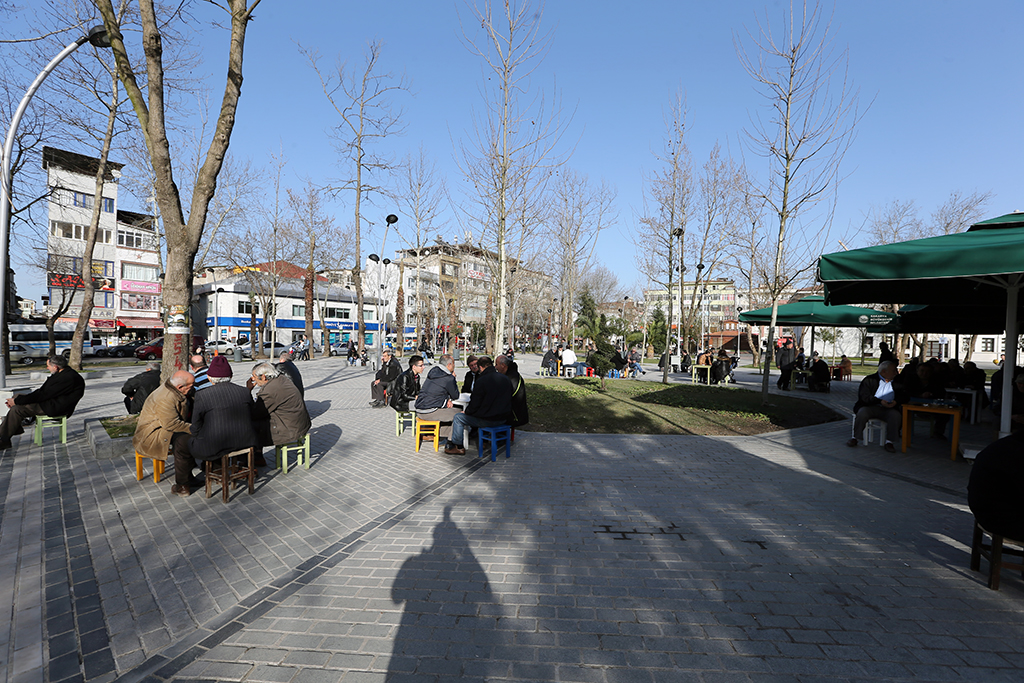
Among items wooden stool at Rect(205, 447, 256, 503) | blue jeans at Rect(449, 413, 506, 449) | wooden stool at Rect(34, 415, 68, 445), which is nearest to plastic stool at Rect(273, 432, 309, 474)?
wooden stool at Rect(205, 447, 256, 503)

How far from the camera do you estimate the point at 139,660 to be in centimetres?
283

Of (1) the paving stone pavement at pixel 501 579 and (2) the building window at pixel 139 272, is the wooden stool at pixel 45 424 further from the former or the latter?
(2) the building window at pixel 139 272

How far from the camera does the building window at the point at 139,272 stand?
163 feet

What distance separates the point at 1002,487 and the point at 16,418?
1201 cm

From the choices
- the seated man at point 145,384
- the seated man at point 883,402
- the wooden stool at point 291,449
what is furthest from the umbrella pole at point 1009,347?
the seated man at point 145,384

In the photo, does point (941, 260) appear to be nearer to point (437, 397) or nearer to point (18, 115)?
point (437, 397)

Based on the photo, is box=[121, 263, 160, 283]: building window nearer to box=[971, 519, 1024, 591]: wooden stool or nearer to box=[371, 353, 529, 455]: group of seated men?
box=[371, 353, 529, 455]: group of seated men

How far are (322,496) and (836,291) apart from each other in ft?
25.3

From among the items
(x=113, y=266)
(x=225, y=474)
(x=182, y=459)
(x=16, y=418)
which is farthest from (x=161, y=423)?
(x=113, y=266)

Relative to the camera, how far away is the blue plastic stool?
7.37m

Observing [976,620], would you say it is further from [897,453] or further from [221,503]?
[221,503]

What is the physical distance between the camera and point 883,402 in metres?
8.33

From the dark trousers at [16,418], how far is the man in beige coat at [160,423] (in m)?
3.78

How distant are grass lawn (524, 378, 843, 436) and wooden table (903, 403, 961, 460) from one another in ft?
7.87
